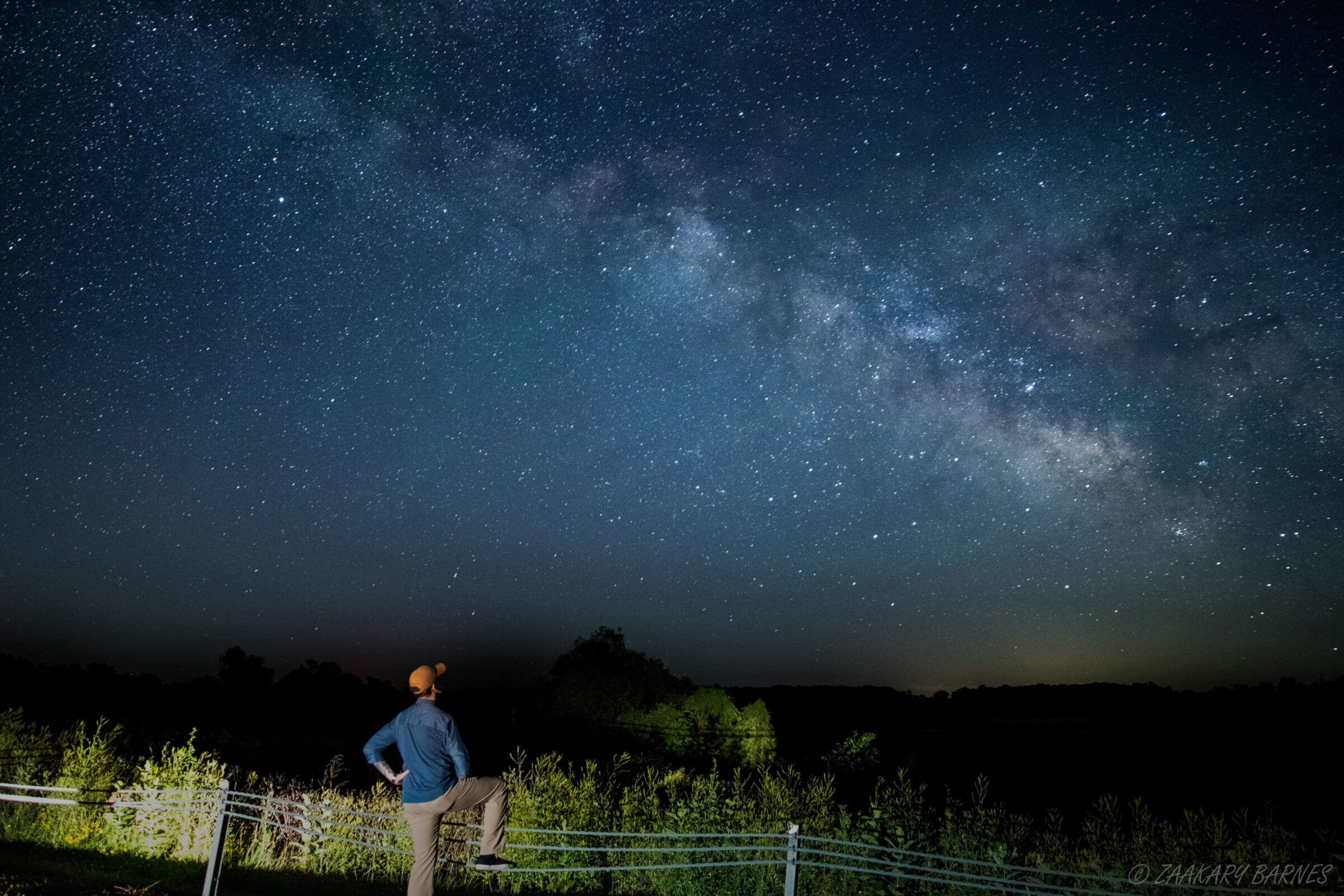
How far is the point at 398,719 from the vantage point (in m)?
6.09

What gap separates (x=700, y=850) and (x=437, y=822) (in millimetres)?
2134

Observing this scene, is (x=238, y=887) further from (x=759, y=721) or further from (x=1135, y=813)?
(x=759, y=721)

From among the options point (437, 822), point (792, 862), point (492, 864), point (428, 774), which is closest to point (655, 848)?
point (792, 862)

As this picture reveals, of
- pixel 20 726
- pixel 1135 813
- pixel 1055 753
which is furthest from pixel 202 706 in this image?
pixel 1055 753

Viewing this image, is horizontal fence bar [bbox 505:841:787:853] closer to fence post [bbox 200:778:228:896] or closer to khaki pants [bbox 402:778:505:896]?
khaki pants [bbox 402:778:505:896]

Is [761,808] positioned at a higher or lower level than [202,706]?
higher

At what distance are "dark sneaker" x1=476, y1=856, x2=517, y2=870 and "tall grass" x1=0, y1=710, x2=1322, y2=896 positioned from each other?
7.31 feet

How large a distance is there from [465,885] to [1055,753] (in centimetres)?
7785

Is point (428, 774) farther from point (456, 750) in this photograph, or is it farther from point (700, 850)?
point (700, 850)

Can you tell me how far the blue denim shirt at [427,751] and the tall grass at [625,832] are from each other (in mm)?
2271

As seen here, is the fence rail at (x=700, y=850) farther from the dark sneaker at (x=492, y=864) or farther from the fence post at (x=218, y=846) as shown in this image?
the dark sneaker at (x=492, y=864)

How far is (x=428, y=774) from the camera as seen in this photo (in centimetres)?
604

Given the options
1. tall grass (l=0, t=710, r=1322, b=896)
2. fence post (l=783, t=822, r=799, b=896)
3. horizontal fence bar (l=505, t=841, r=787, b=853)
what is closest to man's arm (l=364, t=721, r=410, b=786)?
horizontal fence bar (l=505, t=841, r=787, b=853)

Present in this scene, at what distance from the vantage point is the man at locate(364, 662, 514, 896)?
604cm
